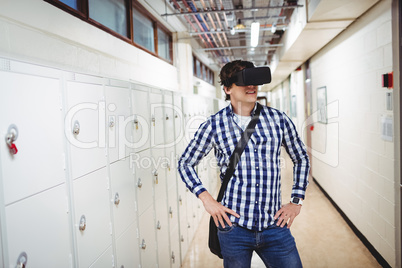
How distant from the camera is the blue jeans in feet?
4.21

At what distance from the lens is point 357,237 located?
320 centimetres

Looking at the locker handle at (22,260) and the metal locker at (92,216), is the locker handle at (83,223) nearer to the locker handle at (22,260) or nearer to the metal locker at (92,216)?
the metal locker at (92,216)

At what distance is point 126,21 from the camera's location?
3490 mm

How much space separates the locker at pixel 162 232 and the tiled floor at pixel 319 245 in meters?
0.46

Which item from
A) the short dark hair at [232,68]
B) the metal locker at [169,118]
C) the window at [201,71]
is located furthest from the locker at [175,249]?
the window at [201,71]

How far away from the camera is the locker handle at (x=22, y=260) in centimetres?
91

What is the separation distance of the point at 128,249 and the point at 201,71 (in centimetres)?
750

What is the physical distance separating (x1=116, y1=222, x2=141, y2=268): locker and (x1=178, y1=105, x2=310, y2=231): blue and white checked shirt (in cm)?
50

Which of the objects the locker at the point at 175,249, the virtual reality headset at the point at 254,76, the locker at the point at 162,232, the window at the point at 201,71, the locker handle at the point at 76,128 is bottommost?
the locker at the point at 175,249

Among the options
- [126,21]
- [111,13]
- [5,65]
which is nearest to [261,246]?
[5,65]

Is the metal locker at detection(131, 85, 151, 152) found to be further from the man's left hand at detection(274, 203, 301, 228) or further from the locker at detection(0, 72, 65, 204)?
the man's left hand at detection(274, 203, 301, 228)

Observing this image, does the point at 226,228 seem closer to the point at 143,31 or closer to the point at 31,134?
the point at 31,134

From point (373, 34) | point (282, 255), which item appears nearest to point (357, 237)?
point (373, 34)

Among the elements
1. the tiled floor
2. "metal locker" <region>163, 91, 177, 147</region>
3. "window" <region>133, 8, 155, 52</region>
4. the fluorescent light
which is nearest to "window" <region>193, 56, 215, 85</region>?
the fluorescent light
